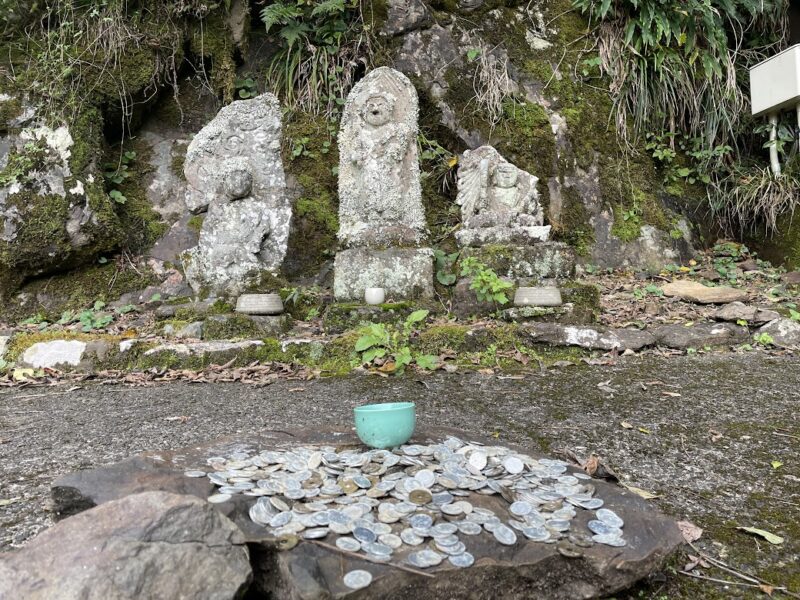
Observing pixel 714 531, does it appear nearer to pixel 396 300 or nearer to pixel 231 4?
pixel 396 300

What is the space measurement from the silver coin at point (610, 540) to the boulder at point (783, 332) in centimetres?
344

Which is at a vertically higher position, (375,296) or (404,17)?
(404,17)

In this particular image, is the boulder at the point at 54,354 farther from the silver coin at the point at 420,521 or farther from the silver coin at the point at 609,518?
the silver coin at the point at 609,518

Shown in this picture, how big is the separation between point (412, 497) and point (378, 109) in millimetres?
4475

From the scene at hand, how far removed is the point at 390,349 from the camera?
3.82 meters

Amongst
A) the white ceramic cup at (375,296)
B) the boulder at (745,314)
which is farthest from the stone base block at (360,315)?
the boulder at (745,314)

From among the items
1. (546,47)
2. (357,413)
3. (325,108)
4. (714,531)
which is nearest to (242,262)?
(325,108)

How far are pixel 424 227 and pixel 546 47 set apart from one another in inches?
144

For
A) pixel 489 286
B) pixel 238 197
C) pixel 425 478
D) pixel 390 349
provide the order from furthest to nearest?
1. pixel 238 197
2. pixel 489 286
3. pixel 390 349
4. pixel 425 478

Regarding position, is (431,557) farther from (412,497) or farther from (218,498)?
(218,498)

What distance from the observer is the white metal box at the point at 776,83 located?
663cm

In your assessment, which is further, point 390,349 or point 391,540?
point 390,349

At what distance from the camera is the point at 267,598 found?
1126 millimetres

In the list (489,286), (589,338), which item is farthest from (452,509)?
(489,286)
